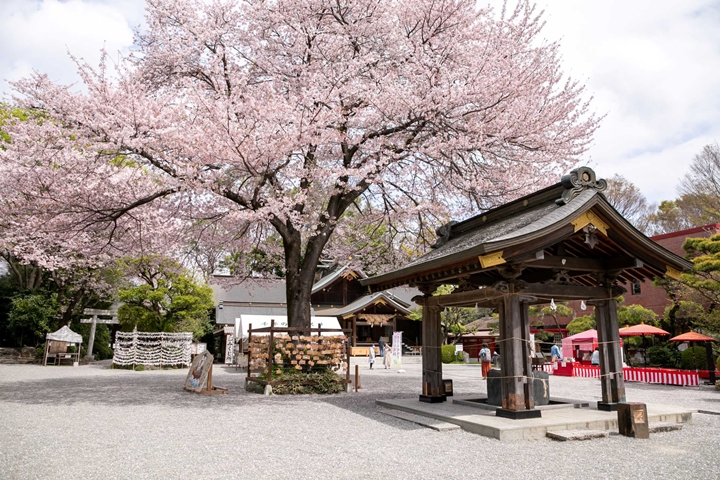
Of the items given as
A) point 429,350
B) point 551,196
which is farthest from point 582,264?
point 429,350

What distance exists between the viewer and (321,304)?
36344 millimetres

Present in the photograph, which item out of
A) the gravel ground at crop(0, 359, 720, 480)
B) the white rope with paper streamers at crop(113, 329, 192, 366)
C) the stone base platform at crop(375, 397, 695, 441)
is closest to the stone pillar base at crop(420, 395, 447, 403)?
the stone base platform at crop(375, 397, 695, 441)

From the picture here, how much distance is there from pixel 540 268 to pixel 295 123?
594 cm

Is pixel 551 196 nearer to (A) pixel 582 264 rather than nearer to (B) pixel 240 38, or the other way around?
(A) pixel 582 264

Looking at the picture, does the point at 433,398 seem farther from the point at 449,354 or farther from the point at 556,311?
the point at 556,311

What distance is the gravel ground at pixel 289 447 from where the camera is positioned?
5156mm

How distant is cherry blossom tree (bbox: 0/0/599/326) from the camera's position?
10.9 meters

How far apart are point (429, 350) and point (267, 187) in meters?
7.39

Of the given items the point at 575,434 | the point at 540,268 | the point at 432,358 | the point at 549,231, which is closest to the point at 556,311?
the point at 432,358

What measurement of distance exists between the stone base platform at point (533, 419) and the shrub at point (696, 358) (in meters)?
11.6

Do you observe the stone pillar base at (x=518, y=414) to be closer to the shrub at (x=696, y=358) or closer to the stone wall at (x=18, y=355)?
the shrub at (x=696, y=358)

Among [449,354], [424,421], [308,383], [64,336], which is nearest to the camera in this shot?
[424,421]

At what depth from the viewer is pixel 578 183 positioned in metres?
8.03

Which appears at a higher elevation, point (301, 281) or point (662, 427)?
point (301, 281)
